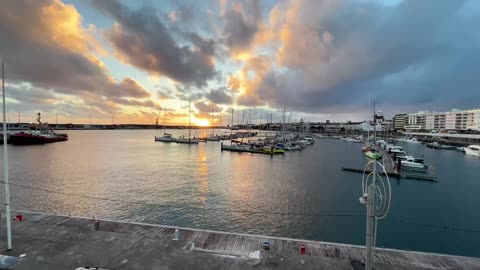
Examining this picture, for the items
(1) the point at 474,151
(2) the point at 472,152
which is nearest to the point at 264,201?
(1) the point at 474,151

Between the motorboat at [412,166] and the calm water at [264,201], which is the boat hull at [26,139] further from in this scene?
the motorboat at [412,166]

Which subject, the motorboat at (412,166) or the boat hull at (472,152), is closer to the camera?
the motorboat at (412,166)

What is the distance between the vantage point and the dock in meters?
6.32

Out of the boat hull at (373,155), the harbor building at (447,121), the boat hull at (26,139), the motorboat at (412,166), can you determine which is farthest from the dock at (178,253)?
the harbor building at (447,121)

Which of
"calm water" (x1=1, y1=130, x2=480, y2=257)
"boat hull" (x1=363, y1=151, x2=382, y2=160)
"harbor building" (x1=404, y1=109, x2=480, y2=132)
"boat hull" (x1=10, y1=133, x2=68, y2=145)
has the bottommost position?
"calm water" (x1=1, y1=130, x2=480, y2=257)

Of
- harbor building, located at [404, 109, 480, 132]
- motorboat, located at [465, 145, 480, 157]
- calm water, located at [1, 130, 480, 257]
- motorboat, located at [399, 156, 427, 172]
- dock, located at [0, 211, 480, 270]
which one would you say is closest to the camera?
dock, located at [0, 211, 480, 270]

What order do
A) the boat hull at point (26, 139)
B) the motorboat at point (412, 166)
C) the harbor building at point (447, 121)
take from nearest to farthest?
1. the motorboat at point (412, 166)
2. the boat hull at point (26, 139)
3. the harbor building at point (447, 121)

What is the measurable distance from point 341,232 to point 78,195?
72.1 feet

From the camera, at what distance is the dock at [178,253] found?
20.7ft

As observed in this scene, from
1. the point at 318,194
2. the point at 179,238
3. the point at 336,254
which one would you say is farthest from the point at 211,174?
the point at 336,254

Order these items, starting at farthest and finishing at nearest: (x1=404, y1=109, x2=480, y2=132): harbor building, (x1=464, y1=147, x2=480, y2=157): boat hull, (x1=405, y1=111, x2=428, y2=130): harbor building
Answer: (x1=405, y1=111, x2=428, y2=130): harbor building
(x1=404, y1=109, x2=480, y2=132): harbor building
(x1=464, y1=147, x2=480, y2=157): boat hull

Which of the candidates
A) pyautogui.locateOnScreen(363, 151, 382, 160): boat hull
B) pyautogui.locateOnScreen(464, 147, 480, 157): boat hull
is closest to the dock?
pyautogui.locateOnScreen(363, 151, 382, 160): boat hull

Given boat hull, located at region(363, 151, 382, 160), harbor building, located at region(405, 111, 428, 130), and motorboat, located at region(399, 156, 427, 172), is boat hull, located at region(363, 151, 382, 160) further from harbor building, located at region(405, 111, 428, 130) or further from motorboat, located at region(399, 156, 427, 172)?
harbor building, located at region(405, 111, 428, 130)

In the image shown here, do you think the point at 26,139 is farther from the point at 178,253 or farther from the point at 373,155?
the point at 373,155
